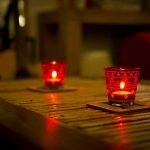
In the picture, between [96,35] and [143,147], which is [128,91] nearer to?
[143,147]

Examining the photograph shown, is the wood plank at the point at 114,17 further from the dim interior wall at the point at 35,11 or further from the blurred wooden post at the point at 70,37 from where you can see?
the dim interior wall at the point at 35,11

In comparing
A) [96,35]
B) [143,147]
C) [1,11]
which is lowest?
[143,147]

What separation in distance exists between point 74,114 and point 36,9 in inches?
116

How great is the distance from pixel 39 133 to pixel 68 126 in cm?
8

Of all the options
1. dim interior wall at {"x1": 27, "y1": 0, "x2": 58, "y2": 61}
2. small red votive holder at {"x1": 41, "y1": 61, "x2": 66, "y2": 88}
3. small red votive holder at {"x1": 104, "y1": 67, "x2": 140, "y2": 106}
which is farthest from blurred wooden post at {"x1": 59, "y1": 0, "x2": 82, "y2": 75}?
small red votive holder at {"x1": 104, "y1": 67, "x2": 140, "y2": 106}

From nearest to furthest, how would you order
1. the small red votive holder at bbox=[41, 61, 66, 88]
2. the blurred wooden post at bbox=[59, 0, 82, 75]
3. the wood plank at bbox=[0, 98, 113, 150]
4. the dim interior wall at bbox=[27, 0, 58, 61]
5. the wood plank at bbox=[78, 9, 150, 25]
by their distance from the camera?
1. the wood plank at bbox=[0, 98, 113, 150]
2. the small red votive holder at bbox=[41, 61, 66, 88]
3. the blurred wooden post at bbox=[59, 0, 82, 75]
4. the wood plank at bbox=[78, 9, 150, 25]
5. the dim interior wall at bbox=[27, 0, 58, 61]

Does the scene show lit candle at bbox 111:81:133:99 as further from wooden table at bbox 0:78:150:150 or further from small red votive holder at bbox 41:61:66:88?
small red votive holder at bbox 41:61:66:88

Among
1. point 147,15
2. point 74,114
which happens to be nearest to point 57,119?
point 74,114

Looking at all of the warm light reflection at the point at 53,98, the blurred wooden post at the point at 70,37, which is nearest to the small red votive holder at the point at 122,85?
the warm light reflection at the point at 53,98

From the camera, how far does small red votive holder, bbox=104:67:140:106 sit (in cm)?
107

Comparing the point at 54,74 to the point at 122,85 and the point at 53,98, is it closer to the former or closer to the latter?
the point at 53,98

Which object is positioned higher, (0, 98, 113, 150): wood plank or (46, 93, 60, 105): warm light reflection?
(46, 93, 60, 105): warm light reflection

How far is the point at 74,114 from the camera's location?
97 cm

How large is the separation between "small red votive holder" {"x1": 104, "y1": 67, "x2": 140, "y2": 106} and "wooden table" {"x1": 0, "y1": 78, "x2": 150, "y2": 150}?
0.08 meters
